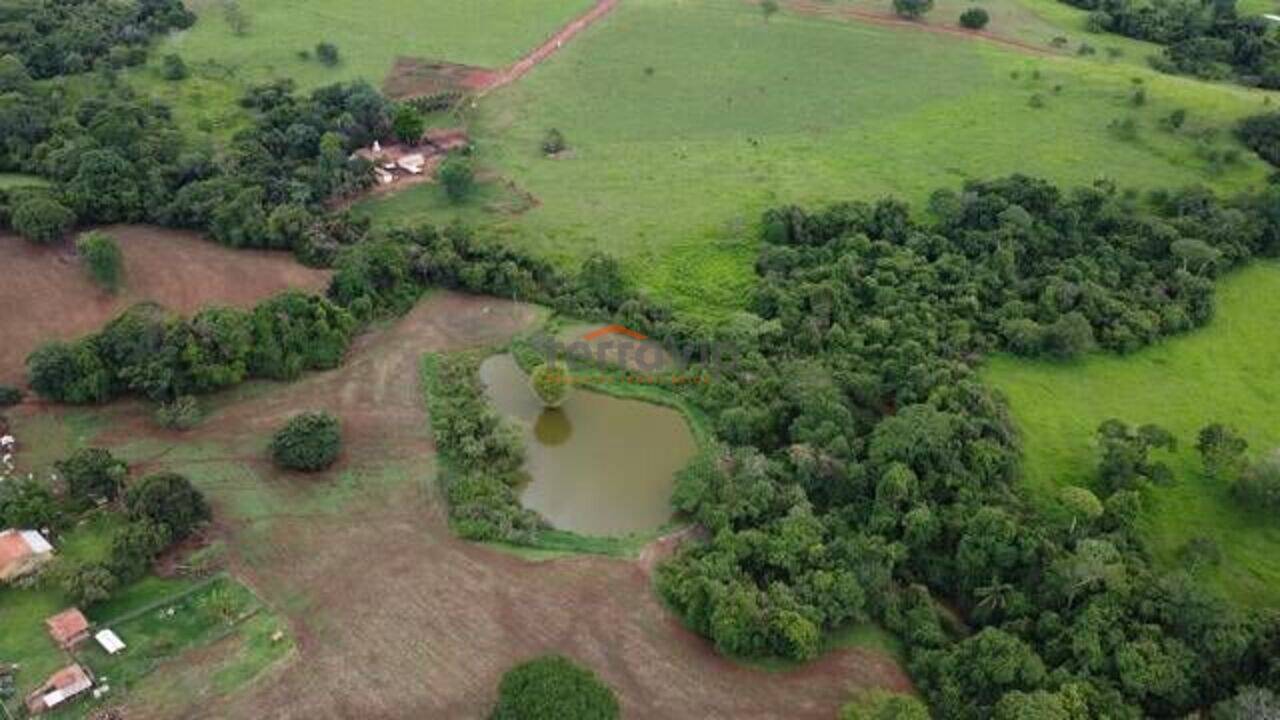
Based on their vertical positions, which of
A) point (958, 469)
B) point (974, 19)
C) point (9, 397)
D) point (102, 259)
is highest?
point (974, 19)

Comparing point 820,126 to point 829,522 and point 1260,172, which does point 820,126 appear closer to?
point 1260,172

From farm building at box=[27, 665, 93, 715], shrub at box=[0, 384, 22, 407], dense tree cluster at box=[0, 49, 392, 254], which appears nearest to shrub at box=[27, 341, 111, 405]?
shrub at box=[0, 384, 22, 407]

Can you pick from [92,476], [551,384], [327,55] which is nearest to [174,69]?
[327,55]

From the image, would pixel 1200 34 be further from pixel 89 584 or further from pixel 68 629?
pixel 68 629

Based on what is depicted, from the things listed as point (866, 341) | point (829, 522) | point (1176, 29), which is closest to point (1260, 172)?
point (1176, 29)

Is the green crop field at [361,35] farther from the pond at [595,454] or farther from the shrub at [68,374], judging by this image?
the pond at [595,454]

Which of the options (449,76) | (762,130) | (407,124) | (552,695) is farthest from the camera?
(449,76)
